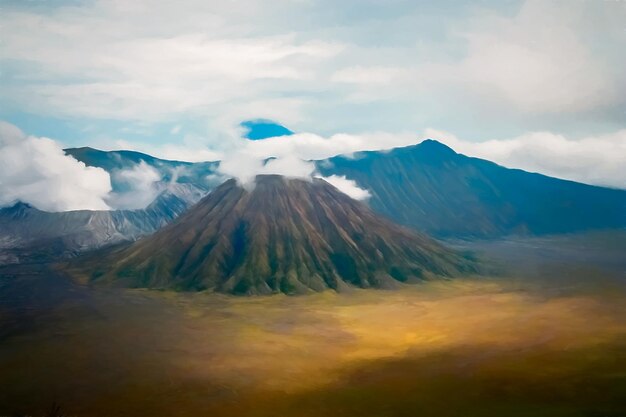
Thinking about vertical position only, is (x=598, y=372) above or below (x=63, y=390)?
above

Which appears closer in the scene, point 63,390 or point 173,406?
point 173,406

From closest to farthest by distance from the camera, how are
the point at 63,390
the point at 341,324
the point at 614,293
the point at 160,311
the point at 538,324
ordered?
1. the point at 63,390
2. the point at 538,324
3. the point at 341,324
4. the point at 160,311
5. the point at 614,293

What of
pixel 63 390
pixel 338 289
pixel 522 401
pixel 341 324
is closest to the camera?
pixel 522 401

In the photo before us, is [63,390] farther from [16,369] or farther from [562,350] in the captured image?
[562,350]

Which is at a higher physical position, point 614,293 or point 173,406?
point 614,293

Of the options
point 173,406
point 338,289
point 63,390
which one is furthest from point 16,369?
point 338,289

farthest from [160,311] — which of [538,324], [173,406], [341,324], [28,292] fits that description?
[538,324]

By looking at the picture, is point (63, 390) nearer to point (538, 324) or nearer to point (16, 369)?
point (16, 369)

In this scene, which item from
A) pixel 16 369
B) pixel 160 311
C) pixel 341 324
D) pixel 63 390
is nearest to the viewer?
pixel 63 390

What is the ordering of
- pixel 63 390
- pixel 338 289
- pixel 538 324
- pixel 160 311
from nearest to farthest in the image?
1. pixel 63 390
2. pixel 538 324
3. pixel 160 311
4. pixel 338 289
